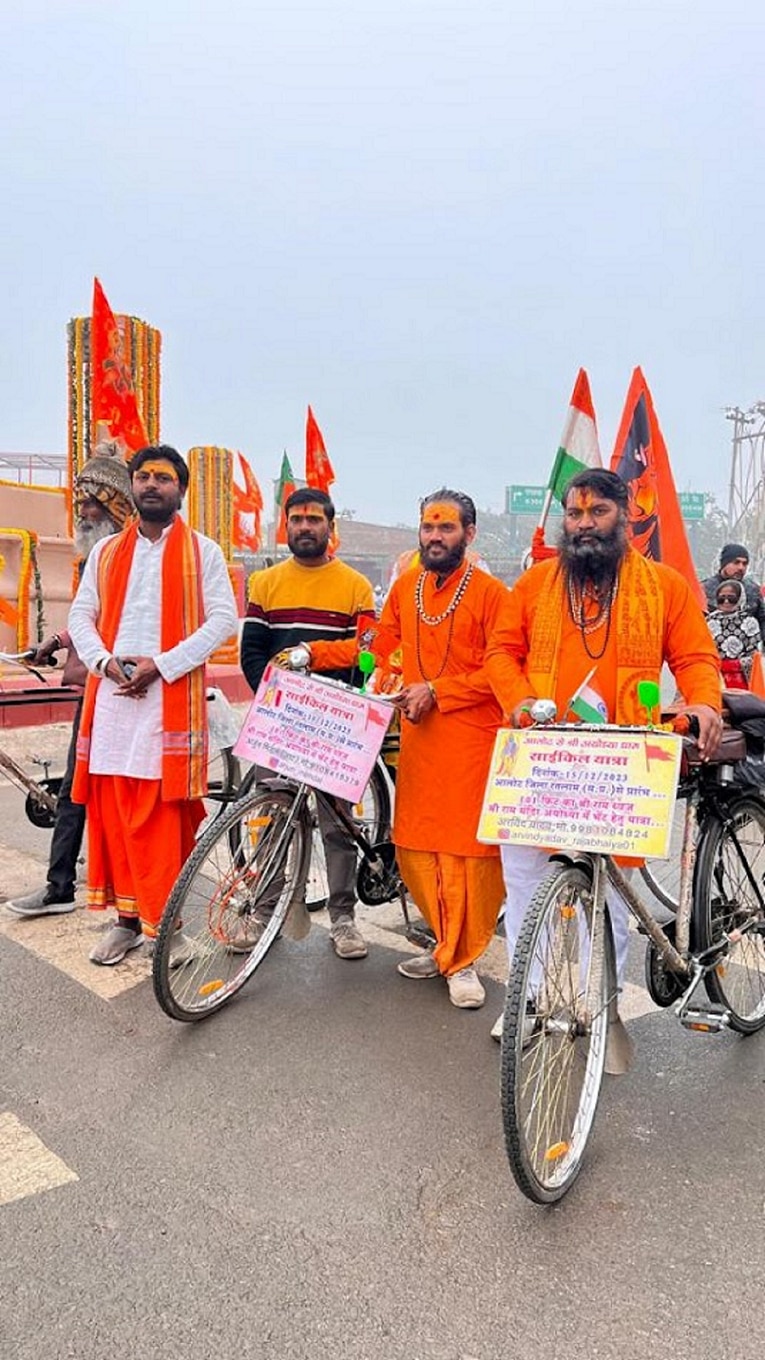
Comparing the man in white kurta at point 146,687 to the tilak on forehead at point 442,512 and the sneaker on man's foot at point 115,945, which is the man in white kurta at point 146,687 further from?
the tilak on forehead at point 442,512

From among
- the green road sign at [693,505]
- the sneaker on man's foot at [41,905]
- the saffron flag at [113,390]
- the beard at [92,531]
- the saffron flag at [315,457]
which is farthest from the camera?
the green road sign at [693,505]

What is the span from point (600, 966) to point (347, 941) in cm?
151

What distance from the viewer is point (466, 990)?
337 cm

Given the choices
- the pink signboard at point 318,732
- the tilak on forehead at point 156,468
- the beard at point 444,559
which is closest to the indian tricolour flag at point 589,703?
the pink signboard at point 318,732

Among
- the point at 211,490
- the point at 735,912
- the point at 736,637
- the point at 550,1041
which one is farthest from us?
the point at 211,490

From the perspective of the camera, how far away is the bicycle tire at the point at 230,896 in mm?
3006

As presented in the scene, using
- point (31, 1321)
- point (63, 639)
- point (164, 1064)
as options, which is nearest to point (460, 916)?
point (164, 1064)

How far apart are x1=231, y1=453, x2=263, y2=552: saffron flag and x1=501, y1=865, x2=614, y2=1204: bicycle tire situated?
68.4 feet

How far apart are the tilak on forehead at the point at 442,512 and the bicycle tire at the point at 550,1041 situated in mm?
1398

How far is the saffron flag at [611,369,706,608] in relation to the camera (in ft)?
15.9

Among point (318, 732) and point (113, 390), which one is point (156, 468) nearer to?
point (318, 732)

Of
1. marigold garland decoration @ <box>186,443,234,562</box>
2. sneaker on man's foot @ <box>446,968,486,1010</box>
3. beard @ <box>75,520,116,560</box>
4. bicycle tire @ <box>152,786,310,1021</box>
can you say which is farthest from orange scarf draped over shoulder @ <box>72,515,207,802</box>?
marigold garland decoration @ <box>186,443,234,562</box>

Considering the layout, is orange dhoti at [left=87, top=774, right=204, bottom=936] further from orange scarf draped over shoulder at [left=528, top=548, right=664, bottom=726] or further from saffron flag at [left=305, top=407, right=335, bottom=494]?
saffron flag at [left=305, top=407, right=335, bottom=494]

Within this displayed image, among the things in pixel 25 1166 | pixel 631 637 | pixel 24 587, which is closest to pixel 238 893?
pixel 25 1166
